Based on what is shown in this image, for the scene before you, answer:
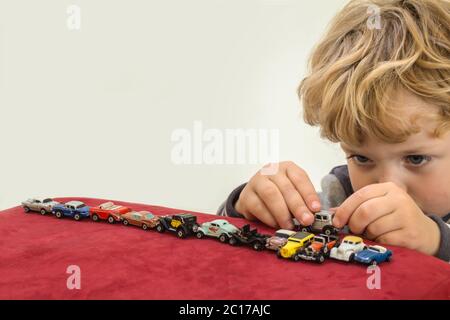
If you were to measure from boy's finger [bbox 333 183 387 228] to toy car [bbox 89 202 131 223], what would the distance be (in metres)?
0.34

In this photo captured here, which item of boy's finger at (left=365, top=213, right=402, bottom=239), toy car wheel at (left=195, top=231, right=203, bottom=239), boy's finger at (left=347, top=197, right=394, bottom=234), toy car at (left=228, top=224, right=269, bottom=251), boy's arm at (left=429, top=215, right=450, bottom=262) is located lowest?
boy's arm at (left=429, top=215, right=450, bottom=262)

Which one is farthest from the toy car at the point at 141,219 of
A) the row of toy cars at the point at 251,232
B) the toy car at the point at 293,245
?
the toy car at the point at 293,245

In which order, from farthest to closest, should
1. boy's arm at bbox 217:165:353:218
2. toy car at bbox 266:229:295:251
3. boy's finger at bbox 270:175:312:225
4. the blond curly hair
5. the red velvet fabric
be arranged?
boy's arm at bbox 217:165:353:218 → the blond curly hair → boy's finger at bbox 270:175:312:225 → toy car at bbox 266:229:295:251 → the red velvet fabric

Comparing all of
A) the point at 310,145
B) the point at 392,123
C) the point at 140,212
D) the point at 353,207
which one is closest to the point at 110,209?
the point at 140,212

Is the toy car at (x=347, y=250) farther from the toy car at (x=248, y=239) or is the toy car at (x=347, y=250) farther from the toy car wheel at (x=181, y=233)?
the toy car wheel at (x=181, y=233)

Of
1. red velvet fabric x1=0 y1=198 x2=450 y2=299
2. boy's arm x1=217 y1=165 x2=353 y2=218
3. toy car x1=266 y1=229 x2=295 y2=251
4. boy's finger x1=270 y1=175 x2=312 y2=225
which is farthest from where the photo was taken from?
boy's arm x1=217 y1=165 x2=353 y2=218

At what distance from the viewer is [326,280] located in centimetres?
63

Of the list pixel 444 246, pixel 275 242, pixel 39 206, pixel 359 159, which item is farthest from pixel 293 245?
pixel 39 206

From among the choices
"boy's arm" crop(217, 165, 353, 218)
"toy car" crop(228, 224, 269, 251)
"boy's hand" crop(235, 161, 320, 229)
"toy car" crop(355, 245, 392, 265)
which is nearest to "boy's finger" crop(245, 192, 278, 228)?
"boy's hand" crop(235, 161, 320, 229)

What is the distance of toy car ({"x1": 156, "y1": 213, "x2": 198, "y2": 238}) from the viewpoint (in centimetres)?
80

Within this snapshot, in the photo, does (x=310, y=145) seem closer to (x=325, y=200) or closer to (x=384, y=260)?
(x=325, y=200)

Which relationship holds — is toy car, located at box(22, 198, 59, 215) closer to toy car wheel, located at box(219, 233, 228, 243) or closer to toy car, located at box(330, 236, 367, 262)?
toy car wheel, located at box(219, 233, 228, 243)
